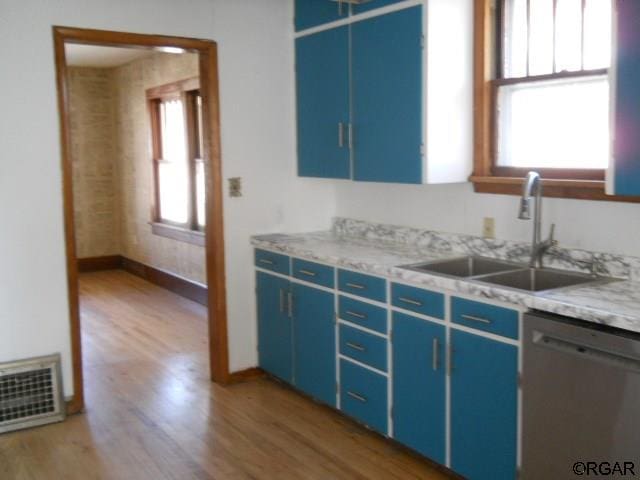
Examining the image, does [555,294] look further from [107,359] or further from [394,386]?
[107,359]

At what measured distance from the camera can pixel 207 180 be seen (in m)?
4.23

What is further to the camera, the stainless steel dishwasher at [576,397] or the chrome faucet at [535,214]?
the chrome faucet at [535,214]

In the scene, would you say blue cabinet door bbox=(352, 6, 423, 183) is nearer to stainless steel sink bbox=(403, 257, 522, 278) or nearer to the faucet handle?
stainless steel sink bbox=(403, 257, 522, 278)

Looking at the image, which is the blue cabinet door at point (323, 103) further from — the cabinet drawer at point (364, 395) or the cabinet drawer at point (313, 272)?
the cabinet drawer at point (364, 395)

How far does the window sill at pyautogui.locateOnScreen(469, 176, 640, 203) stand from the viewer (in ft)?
9.58

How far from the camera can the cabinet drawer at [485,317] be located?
8.78 feet

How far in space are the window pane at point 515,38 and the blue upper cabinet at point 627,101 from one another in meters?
0.88

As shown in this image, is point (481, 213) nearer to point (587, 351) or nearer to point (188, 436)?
point (587, 351)

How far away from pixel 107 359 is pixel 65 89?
2.01 meters

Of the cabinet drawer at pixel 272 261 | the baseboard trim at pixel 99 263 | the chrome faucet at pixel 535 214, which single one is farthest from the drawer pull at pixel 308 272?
the baseboard trim at pixel 99 263

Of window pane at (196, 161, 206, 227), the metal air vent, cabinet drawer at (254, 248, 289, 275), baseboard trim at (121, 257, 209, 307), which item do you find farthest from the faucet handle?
window pane at (196, 161, 206, 227)

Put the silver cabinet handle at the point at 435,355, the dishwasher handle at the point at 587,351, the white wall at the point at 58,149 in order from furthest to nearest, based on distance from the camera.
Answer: the white wall at the point at 58,149 < the silver cabinet handle at the point at 435,355 < the dishwasher handle at the point at 587,351

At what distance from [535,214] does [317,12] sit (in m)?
1.83

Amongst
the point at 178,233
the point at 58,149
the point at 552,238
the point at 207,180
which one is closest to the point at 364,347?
the point at 552,238
